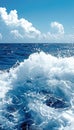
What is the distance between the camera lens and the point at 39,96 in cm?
1524

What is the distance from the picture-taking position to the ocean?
1153 centimetres

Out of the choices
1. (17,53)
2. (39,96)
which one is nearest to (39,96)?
(39,96)

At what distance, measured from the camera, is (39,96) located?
15.2 metres

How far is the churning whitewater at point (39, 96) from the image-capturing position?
37.8 ft

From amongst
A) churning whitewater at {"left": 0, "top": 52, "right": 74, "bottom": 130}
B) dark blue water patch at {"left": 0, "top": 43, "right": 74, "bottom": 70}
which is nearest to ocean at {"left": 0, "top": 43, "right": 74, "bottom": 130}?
churning whitewater at {"left": 0, "top": 52, "right": 74, "bottom": 130}

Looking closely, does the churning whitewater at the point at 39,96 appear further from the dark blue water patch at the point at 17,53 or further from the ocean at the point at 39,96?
the dark blue water patch at the point at 17,53

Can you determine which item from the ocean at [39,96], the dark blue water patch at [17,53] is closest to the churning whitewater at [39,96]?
the ocean at [39,96]

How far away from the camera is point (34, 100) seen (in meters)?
14.5

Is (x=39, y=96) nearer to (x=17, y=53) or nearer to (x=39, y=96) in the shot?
(x=39, y=96)

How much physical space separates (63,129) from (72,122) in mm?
765

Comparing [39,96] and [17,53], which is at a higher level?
[17,53]

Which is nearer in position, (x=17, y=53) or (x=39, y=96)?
(x=39, y=96)

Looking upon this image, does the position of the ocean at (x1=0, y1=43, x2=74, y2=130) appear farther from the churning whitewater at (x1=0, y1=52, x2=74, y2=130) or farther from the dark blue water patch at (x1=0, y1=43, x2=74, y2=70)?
the dark blue water patch at (x1=0, y1=43, x2=74, y2=70)

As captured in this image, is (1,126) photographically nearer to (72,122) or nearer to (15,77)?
(72,122)
